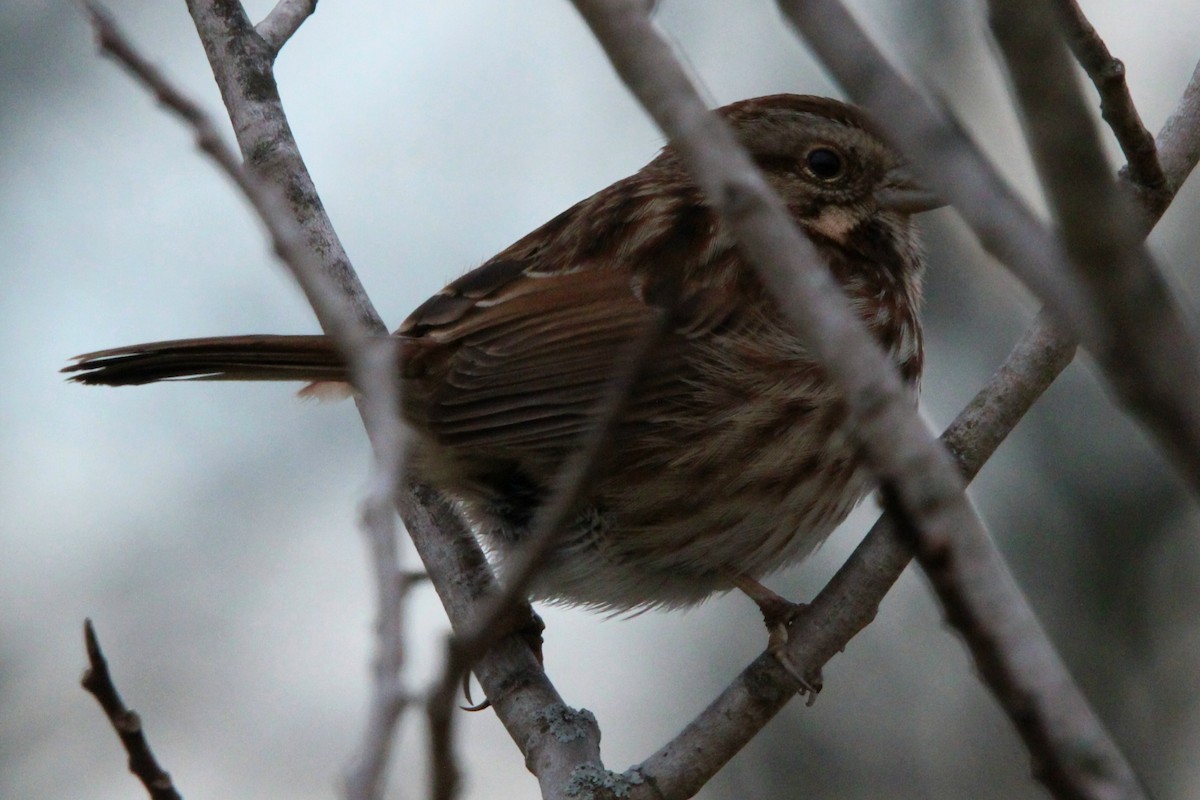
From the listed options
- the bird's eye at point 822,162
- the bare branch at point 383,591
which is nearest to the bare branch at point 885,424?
the bare branch at point 383,591

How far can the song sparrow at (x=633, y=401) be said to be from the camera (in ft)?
10.4

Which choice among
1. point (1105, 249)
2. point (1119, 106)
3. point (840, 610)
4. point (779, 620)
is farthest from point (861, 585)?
point (1105, 249)

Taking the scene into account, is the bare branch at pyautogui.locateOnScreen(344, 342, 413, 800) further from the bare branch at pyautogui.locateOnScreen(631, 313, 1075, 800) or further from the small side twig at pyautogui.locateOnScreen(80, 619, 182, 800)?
the bare branch at pyautogui.locateOnScreen(631, 313, 1075, 800)

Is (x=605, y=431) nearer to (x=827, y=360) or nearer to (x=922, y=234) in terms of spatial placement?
(x=827, y=360)

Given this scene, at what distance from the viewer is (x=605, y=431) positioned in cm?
132

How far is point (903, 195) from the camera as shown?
12.7ft

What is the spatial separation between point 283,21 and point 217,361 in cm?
101

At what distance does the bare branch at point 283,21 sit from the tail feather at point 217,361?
0.87 meters

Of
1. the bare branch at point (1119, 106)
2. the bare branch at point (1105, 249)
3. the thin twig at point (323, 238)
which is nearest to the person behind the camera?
the bare branch at point (1105, 249)

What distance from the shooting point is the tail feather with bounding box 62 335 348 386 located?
9.55ft

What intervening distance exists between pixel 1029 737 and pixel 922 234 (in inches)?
122

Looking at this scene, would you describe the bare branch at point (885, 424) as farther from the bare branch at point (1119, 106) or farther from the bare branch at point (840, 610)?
the bare branch at point (840, 610)

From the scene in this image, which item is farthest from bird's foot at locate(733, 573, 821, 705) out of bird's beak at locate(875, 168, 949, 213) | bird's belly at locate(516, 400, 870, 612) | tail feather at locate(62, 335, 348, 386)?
bird's beak at locate(875, 168, 949, 213)

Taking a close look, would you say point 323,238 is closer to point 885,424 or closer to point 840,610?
point 840,610
